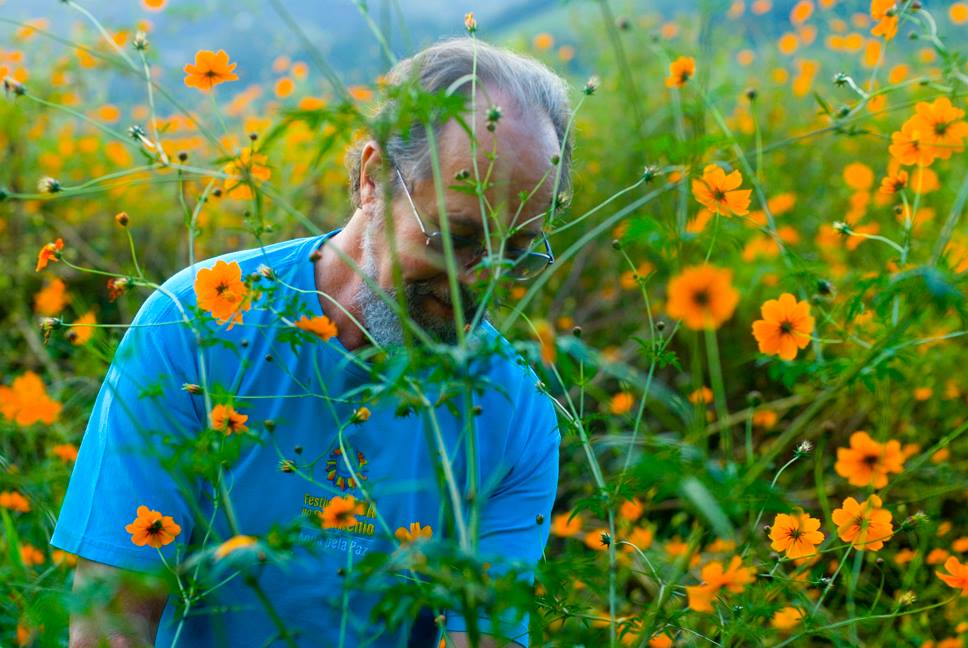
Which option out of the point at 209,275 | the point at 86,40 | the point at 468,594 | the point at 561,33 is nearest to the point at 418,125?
the point at 209,275

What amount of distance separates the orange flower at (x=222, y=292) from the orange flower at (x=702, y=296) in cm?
59

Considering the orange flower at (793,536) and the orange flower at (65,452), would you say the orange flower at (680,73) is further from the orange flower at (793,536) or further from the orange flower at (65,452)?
the orange flower at (65,452)

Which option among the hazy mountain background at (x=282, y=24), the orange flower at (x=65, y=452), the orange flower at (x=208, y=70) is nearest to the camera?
the orange flower at (x=208, y=70)

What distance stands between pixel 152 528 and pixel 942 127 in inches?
45.4

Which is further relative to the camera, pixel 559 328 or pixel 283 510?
pixel 559 328

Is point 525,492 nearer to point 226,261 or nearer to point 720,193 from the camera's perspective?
point 226,261

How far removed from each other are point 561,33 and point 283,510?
14.4ft

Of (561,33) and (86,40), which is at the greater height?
(86,40)

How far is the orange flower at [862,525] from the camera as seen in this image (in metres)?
1.23

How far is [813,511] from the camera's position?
273cm

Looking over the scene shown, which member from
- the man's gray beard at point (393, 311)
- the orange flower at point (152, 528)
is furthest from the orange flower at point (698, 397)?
the orange flower at point (152, 528)

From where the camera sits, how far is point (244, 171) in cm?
95

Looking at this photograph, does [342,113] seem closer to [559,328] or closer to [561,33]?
[559,328]

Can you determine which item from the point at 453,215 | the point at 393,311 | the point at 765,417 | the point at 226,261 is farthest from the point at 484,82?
the point at 765,417
